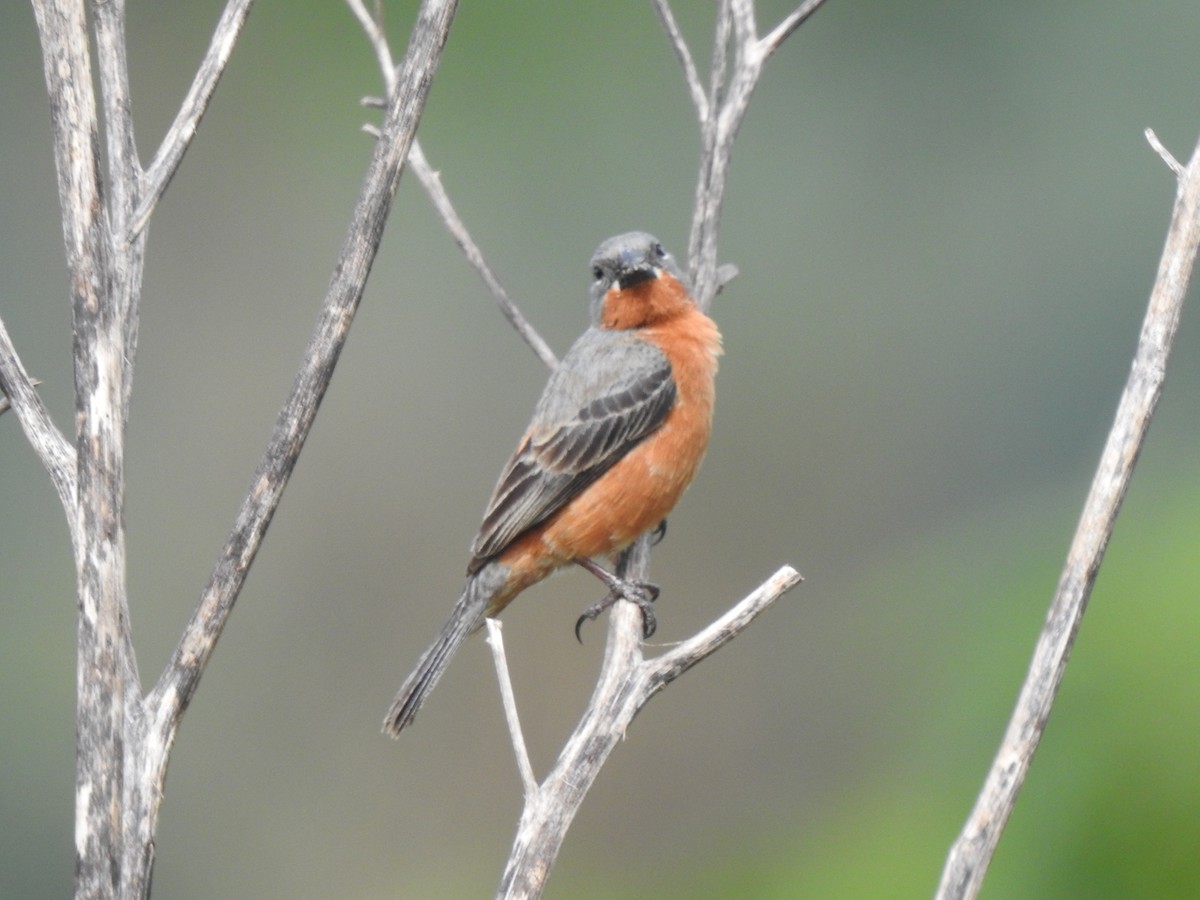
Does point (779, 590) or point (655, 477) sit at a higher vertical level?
point (655, 477)

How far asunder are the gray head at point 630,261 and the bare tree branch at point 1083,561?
1686mm

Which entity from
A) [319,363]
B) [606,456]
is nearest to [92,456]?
[319,363]

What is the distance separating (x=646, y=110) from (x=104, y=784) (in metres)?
3.42

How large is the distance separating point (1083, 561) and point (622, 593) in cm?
138

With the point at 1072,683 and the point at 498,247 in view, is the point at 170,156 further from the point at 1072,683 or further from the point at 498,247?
the point at 1072,683

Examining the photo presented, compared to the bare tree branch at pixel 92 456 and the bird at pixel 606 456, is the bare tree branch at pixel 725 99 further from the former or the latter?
the bare tree branch at pixel 92 456

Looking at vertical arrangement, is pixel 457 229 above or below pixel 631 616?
above

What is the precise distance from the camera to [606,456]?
3541 mm

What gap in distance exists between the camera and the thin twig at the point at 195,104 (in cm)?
212

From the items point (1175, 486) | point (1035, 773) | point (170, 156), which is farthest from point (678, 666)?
point (1175, 486)

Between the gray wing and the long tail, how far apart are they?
0.20 ft

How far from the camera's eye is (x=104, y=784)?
1.89m

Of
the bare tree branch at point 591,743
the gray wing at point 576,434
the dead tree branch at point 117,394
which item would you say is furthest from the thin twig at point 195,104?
the gray wing at point 576,434

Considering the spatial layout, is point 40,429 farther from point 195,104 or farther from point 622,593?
point 622,593
